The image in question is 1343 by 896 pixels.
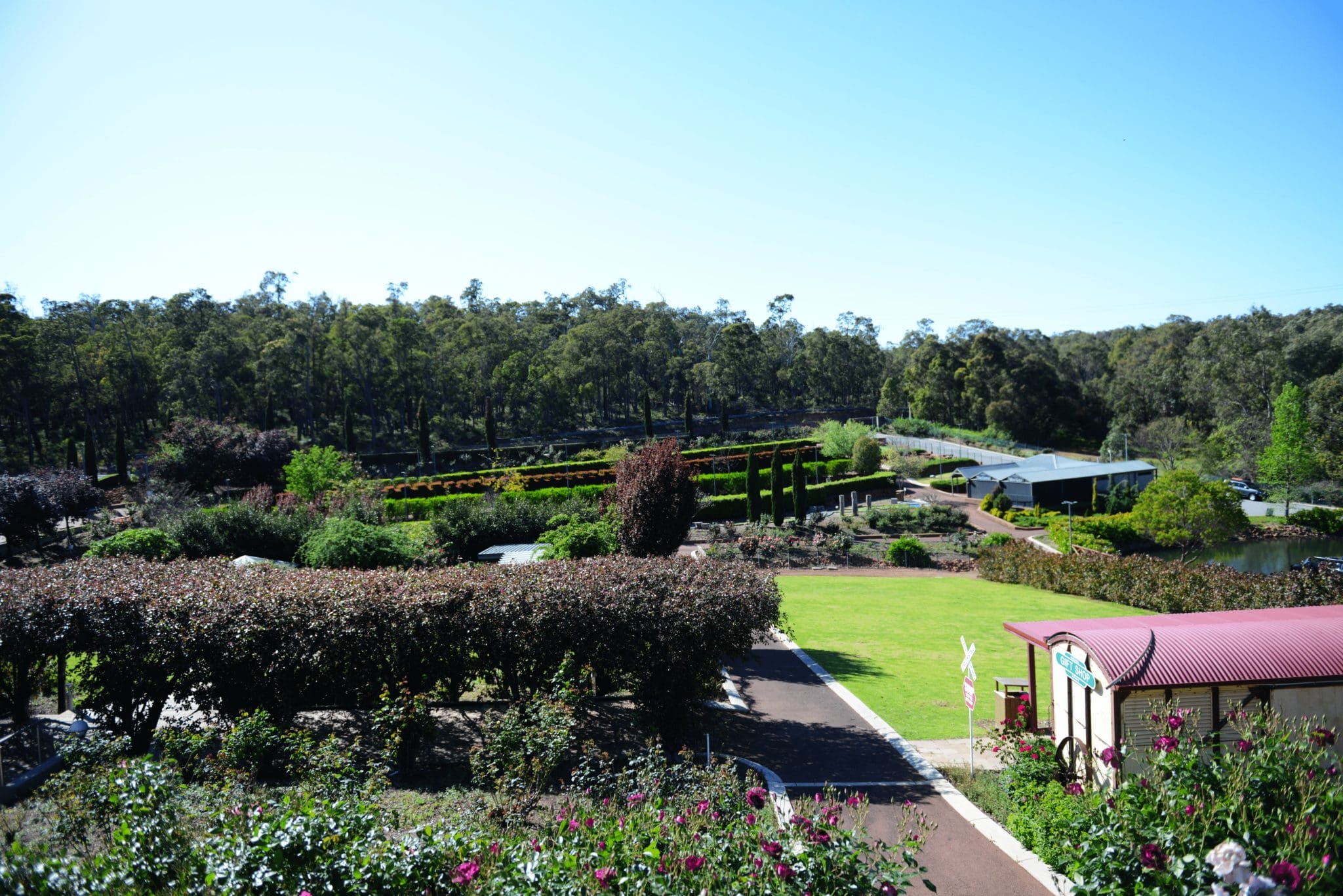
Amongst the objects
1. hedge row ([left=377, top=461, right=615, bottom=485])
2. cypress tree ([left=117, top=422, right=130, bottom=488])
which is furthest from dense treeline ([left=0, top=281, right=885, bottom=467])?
hedge row ([left=377, top=461, right=615, bottom=485])

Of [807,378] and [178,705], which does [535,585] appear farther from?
[807,378]

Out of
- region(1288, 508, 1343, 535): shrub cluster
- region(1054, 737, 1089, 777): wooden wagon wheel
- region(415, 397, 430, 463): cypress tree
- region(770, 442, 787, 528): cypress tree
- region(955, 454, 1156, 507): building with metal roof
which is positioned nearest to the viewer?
region(1054, 737, 1089, 777): wooden wagon wheel

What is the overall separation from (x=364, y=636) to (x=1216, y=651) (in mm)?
9521

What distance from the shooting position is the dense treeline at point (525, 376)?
49.0m

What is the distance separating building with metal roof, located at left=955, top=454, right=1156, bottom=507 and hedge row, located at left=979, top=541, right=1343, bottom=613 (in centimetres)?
1526

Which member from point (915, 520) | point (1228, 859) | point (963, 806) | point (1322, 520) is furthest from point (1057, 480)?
point (1228, 859)

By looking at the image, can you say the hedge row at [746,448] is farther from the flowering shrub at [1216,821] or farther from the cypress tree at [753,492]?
A: the flowering shrub at [1216,821]

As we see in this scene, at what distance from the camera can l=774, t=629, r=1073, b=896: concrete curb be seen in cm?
741

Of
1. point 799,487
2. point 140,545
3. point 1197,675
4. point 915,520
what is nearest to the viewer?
point 1197,675

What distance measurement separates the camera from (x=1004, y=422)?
64812 mm

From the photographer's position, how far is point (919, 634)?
1758cm

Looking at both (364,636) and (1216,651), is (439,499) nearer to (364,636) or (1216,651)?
(364,636)

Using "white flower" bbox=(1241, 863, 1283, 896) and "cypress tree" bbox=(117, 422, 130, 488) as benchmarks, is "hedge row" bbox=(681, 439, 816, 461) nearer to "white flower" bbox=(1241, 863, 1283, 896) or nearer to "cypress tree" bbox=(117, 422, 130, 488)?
"cypress tree" bbox=(117, 422, 130, 488)

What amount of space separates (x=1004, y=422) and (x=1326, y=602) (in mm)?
45753
